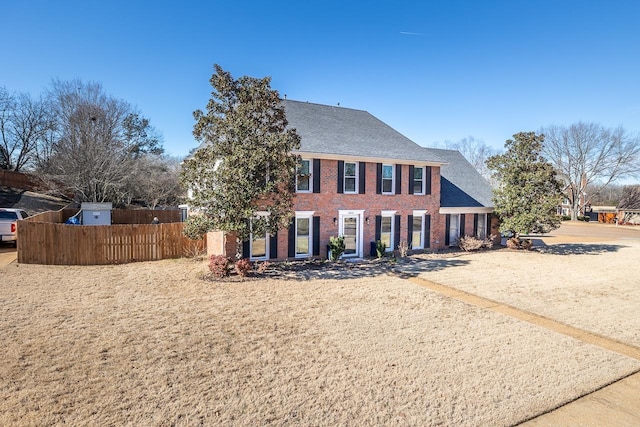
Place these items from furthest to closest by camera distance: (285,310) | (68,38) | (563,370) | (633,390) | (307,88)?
(307,88) → (68,38) → (285,310) → (563,370) → (633,390)

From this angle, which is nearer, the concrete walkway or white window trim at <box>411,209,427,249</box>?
the concrete walkway

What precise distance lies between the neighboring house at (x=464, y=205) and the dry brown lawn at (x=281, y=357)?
949 centimetres

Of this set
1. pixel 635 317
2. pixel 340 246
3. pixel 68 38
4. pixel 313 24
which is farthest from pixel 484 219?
pixel 68 38

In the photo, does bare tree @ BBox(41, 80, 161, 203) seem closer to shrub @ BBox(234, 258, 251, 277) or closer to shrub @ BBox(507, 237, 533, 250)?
shrub @ BBox(234, 258, 251, 277)

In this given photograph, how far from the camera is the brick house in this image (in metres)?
15.7

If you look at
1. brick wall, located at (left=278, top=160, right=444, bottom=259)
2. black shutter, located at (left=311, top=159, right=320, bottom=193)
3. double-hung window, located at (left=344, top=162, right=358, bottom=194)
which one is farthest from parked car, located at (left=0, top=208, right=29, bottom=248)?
double-hung window, located at (left=344, top=162, right=358, bottom=194)

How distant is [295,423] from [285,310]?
182 inches

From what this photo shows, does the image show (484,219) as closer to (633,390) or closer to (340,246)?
(340,246)

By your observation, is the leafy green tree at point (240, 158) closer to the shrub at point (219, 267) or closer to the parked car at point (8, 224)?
the shrub at point (219, 267)

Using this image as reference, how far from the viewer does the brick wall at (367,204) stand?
1591 centimetres

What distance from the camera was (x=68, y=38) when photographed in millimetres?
16859

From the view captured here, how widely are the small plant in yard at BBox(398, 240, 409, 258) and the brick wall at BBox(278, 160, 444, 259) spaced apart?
287 millimetres

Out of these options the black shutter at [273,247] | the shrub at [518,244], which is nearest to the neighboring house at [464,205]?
the shrub at [518,244]

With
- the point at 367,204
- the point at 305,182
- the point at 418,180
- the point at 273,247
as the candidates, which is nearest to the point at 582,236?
the point at 418,180
